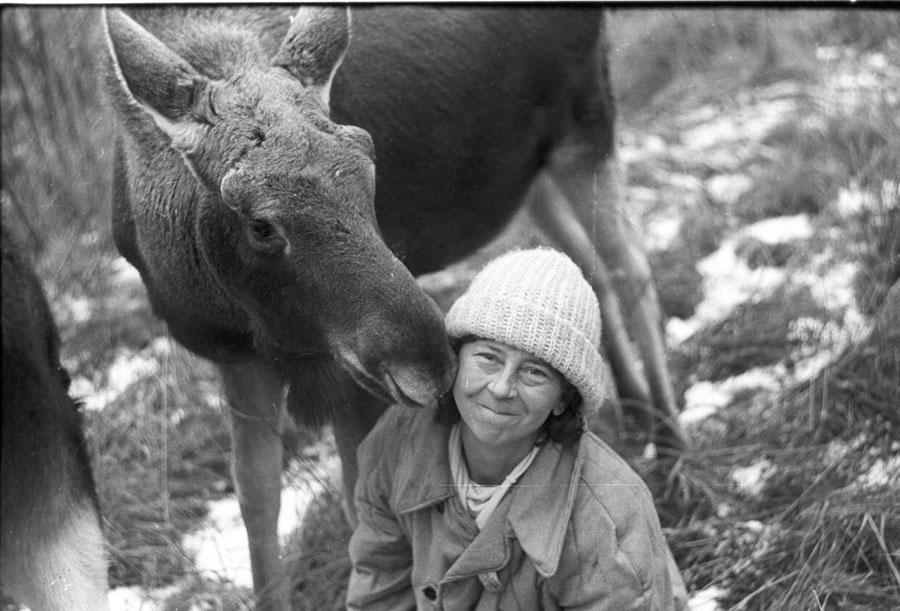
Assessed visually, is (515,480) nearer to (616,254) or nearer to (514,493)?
(514,493)

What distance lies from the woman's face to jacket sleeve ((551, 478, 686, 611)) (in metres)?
0.28

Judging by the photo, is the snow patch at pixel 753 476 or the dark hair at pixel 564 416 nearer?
the dark hair at pixel 564 416

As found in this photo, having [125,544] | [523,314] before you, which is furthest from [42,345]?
[523,314]

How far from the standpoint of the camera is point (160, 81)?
2.67m

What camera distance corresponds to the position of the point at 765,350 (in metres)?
4.46

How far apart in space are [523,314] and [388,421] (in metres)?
0.57

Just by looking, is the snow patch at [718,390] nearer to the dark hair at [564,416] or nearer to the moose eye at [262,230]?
the dark hair at [564,416]

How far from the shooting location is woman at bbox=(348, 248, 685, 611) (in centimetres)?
271

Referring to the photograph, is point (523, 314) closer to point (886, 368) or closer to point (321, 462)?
point (321, 462)

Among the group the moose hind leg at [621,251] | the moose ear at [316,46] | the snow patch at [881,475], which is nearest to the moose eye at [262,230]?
the moose ear at [316,46]

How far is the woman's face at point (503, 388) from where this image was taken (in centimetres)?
270

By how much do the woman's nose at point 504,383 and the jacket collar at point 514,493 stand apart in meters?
0.28

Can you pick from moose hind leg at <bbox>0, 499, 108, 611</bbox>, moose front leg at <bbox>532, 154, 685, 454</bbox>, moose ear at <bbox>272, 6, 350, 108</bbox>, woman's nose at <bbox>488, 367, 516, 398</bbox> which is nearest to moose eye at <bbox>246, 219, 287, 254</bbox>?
moose ear at <bbox>272, 6, 350, 108</bbox>

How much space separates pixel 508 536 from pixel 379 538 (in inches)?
15.7
